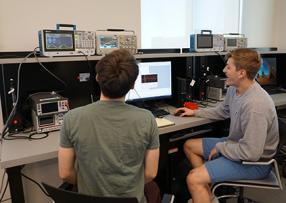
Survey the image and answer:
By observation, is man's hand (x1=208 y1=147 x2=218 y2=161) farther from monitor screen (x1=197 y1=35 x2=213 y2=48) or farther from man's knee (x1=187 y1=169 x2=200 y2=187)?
monitor screen (x1=197 y1=35 x2=213 y2=48)

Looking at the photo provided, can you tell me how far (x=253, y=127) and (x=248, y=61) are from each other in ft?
1.35

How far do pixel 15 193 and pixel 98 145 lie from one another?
0.73m

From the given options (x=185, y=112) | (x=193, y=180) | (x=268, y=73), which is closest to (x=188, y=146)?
(x=185, y=112)

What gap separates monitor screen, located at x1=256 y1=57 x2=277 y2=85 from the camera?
9.93ft

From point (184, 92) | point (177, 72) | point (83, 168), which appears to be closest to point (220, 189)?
point (184, 92)

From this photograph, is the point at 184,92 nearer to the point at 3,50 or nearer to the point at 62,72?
the point at 62,72

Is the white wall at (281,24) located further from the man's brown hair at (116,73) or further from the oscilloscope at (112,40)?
the man's brown hair at (116,73)

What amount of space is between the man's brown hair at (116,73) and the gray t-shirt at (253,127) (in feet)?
2.73

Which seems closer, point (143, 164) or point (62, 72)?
point (143, 164)

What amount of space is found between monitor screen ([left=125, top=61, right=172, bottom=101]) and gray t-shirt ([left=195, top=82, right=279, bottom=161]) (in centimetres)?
70

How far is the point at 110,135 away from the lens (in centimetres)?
100

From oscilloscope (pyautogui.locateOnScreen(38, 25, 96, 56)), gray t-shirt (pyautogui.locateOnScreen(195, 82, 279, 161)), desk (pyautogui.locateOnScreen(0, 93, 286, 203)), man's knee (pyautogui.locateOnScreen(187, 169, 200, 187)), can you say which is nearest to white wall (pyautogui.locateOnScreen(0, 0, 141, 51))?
oscilloscope (pyautogui.locateOnScreen(38, 25, 96, 56))

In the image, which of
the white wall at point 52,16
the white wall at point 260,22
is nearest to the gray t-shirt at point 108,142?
the white wall at point 52,16

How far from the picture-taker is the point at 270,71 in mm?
3094
